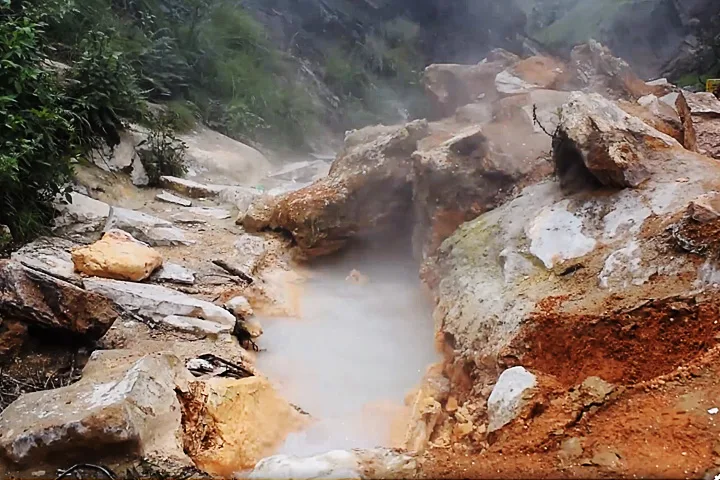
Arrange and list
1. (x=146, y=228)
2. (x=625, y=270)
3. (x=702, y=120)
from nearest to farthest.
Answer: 1. (x=625, y=270)
2. (x=702, y=120)
3. (x=146, y=228)

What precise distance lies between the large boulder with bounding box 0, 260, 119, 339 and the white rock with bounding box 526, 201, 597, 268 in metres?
2.48

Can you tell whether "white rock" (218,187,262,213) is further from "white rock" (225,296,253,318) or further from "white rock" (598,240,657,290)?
"white rock" (598,240,657,290)

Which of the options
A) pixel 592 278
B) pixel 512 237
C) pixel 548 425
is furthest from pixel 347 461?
pixel 512 237

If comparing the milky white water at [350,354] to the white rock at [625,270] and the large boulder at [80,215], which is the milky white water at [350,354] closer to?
the white rock at [625,270]

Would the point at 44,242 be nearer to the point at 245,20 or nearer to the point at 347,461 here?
the point at 347,461

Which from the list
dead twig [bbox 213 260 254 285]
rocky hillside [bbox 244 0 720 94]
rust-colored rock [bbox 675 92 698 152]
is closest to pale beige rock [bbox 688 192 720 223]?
rust-colored rock [bbox 675 92 698 152]

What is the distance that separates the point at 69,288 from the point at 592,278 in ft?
8.98


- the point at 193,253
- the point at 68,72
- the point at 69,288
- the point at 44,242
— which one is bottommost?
the point at 193,253

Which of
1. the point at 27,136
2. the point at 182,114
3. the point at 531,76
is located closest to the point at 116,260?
the point at 27,136

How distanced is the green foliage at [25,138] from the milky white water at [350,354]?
1.90 m

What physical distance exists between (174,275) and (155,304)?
2.18 ft

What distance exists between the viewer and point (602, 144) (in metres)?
3.89

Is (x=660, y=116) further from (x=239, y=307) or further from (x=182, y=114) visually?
A: (x=182, y=114)

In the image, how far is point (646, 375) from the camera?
105 inches
